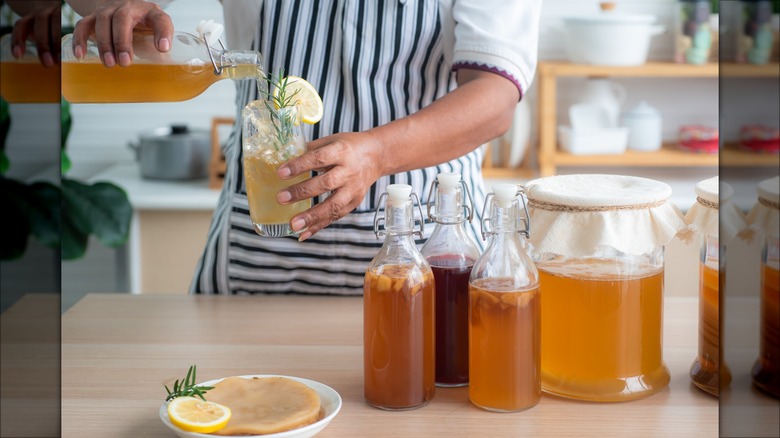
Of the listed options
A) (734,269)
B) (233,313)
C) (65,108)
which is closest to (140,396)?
→ (233,313)

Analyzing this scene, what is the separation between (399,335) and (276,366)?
0.85ft

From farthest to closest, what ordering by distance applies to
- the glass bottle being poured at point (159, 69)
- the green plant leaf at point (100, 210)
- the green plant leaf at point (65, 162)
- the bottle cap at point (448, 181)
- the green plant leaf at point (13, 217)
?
A: the green plant leaf at point (65, 162)
the green plant leaf at point (100, 210)
the glass bottle being poured at point (159, 69)
the bottle cap at point (448, 181)
the green plant leaf at point (13, 217)

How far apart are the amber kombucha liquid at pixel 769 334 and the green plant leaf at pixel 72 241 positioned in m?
2.48

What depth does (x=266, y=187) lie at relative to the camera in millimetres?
1124

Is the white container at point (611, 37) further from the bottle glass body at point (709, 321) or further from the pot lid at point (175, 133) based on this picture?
the bottle glass body at point (709, 321)

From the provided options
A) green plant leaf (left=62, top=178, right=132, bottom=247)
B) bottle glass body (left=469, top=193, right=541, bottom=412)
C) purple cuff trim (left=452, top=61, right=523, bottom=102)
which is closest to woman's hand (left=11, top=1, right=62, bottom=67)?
bottle glass body (left=469, top=193, right=541, bottom=412)

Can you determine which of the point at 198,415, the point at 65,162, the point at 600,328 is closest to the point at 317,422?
the point at 198,415

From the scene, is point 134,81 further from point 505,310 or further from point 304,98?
point 505,310

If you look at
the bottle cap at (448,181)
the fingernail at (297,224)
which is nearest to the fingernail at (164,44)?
the fingernail at (297,224)

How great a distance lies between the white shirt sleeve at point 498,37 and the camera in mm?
1485

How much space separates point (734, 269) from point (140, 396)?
2.27 feet

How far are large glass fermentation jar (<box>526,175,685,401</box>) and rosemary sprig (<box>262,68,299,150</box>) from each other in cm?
28

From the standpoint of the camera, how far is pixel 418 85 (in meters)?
1.63

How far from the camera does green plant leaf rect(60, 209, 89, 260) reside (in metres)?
2.92
